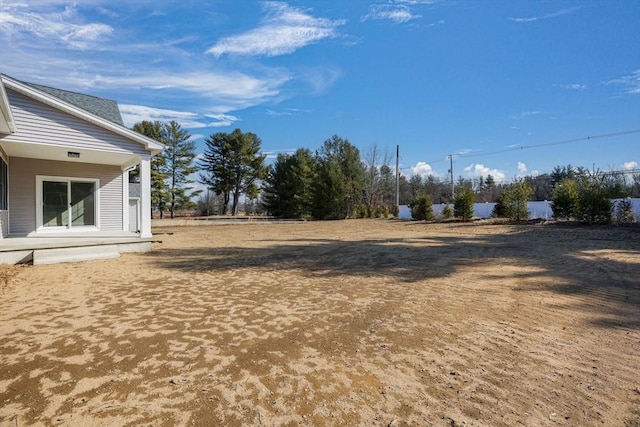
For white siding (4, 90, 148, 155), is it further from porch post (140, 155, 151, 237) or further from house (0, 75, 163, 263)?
porch post (140, 155, 151, 237)

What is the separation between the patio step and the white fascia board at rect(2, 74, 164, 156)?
3.28m

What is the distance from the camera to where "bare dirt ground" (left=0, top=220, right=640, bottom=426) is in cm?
220

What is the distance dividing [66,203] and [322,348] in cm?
1157

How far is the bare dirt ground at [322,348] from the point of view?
2.20m

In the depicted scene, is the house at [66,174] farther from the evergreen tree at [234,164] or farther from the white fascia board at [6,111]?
the evergreen tree at [234,164]

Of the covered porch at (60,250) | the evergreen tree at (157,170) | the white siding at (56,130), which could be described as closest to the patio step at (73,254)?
the covered porch at (60,250)

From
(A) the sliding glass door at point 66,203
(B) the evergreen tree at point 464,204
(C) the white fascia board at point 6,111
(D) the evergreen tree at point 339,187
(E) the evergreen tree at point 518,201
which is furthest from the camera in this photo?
(D) the evergreen tree at point 339,187

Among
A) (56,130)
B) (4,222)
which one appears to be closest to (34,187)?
(4,222)

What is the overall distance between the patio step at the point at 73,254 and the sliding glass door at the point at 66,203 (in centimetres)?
358

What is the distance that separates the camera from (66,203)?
1109cm

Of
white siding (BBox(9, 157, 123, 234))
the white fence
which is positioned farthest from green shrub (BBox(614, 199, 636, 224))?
white siding (BBox(9, 157, 123, 234))

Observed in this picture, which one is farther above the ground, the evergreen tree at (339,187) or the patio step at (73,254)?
the evergreen tree at (339,187)

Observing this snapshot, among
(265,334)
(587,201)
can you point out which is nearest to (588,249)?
(587,201)

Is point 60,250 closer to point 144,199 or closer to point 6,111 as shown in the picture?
point 144,199
